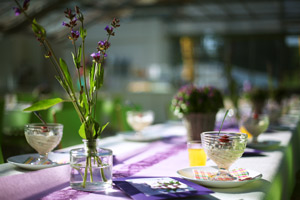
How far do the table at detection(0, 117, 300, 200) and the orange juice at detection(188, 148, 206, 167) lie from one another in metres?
→ 0.05

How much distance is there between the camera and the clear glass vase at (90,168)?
0.95 meters

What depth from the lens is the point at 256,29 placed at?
13805mm

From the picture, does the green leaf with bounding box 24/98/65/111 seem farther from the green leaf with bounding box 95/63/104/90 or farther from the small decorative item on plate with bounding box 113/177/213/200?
the small decorative item on plate with bounding box 113/177/213/200

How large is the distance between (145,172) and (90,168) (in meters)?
0.28

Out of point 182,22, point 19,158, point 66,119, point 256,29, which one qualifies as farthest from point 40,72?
point 19,158

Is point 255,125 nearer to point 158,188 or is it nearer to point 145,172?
point 145,172

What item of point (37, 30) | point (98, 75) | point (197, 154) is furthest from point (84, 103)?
point (197, 154)

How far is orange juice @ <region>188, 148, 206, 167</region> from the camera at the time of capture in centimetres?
125

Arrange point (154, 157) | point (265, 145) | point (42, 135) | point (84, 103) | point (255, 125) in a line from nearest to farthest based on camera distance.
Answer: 1. point (84, 103)
2. point (42, 135)
3. point (154, 157)
4. point (265, 145)
5. point (255, 125)

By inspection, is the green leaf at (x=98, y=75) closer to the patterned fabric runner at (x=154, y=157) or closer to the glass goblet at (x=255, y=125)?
the patterned fabric runner at (x=154, y=157)

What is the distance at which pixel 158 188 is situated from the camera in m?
0.92

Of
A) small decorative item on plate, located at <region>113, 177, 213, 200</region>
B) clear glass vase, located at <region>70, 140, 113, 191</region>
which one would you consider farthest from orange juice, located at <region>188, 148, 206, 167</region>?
clear glass vase, located at <region>70, 140, 113, 191</region>

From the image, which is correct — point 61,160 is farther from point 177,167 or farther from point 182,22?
point 182,22

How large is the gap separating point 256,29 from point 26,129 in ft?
44.5
